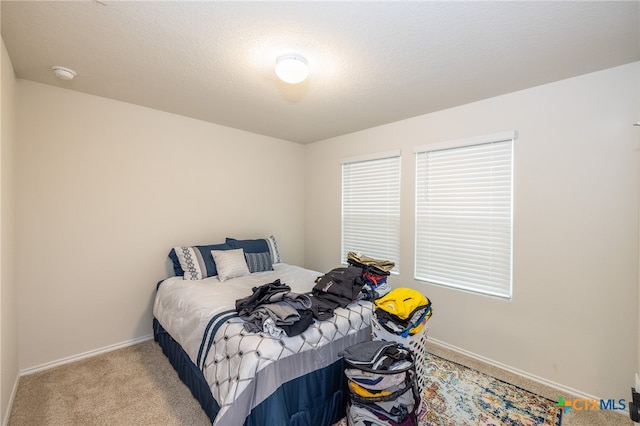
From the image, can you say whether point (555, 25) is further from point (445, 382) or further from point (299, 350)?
point (445, 382)

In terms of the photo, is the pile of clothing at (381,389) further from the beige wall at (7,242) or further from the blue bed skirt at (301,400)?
the beige wall at (7,242)

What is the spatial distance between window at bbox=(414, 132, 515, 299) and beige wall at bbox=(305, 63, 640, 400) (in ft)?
0.34

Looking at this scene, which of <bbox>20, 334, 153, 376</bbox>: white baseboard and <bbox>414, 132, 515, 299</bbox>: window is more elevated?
<bbox>414, 132, 515, 299</bbox>: window

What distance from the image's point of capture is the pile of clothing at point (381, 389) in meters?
1.59

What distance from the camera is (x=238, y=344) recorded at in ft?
5.33

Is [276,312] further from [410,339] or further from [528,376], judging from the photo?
[528,376]

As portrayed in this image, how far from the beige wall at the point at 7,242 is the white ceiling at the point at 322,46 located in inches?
10.6

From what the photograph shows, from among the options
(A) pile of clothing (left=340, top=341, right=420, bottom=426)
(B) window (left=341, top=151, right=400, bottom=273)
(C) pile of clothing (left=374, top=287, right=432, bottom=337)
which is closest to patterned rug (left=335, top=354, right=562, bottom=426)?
(A) pile of clothing (left=340, top=341, right=420, bottom=426)

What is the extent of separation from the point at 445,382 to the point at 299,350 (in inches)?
55.9

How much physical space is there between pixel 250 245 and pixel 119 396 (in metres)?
1.79

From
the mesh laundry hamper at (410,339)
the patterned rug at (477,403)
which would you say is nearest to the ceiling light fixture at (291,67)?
the mesh laundry hamper at (410,339)

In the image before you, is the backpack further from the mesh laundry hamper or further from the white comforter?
the mesh laundry hamper

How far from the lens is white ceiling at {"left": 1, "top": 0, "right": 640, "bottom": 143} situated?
4.90ft

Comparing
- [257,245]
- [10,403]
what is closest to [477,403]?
[257,245]
